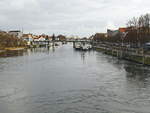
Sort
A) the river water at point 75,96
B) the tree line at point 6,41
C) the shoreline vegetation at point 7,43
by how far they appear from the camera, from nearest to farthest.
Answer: the river water at point 75,96, the shoreline vegetation at point 7,43, the tree line at point 6,41

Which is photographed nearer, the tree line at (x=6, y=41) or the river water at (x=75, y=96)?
the river water at (x=75, y=96)

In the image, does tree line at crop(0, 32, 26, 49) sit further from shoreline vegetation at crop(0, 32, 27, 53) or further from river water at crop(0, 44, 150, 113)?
river water at crop(0, 44, 150, 113)

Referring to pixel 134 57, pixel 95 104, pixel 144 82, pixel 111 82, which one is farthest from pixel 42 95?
pixel 134 57

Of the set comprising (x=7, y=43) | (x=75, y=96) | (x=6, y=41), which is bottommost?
(x=75, y=96)

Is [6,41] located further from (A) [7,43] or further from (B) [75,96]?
(B) [75,96]

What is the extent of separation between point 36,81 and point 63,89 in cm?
567

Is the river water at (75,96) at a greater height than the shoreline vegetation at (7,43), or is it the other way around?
the shoreline vegetation at (7,43)

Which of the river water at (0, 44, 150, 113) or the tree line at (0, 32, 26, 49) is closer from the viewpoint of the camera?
the river water at (0, 44, 150, 113)

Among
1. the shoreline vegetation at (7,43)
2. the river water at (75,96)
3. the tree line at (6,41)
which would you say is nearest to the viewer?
the river water at (75,96)

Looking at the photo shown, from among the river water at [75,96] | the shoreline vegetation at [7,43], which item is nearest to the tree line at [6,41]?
the shoreline vegetation at [7,43]

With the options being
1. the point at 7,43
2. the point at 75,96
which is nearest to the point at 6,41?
the point at 7,43

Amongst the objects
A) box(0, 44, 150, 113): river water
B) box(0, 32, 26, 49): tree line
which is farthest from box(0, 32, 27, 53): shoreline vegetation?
box(0, 44, 150, 113): river water

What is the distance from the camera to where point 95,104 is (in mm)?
17422

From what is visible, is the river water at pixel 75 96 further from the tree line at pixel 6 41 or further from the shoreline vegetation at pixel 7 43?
the tree line at pixel 6 41
